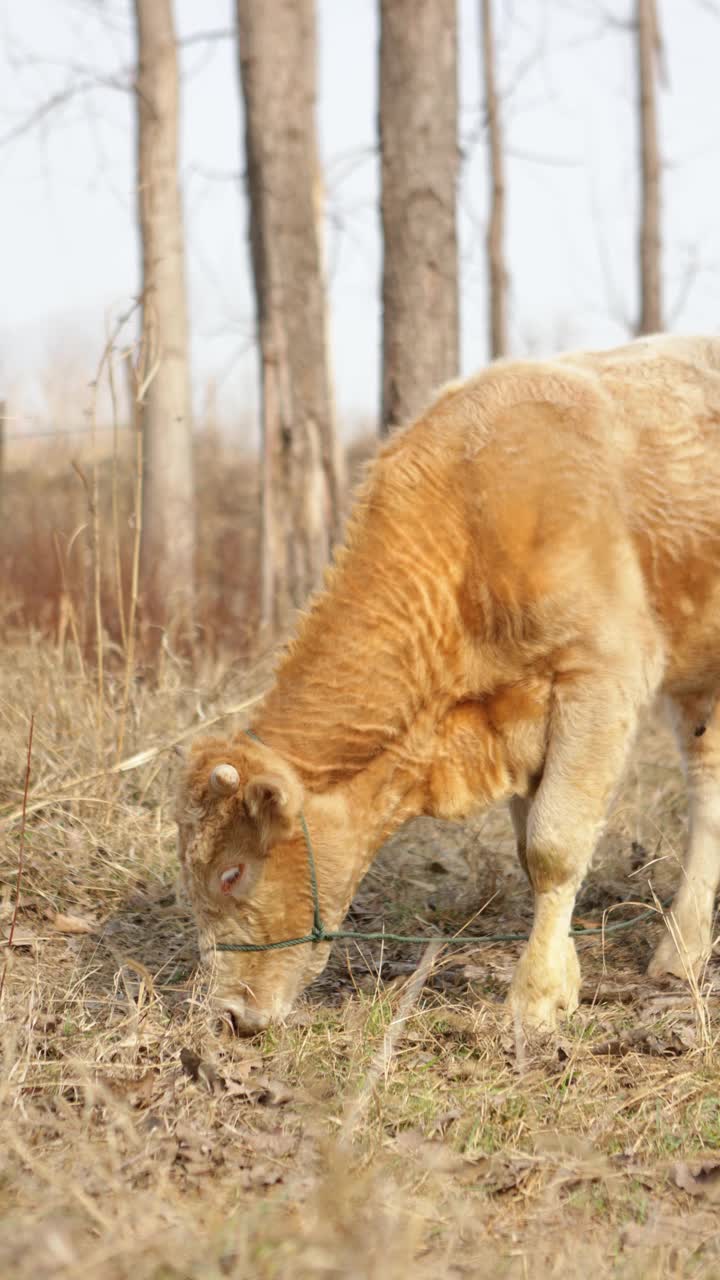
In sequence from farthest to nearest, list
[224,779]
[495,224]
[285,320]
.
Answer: [495,224] < [285,320] < [224,779]

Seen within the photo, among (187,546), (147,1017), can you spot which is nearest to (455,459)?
(147,1017)

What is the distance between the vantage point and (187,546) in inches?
455

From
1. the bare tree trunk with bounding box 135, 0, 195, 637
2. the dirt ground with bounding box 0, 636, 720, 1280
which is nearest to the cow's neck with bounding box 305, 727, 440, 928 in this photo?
the dirt ground with bounding box 0, 636, 720, 1280

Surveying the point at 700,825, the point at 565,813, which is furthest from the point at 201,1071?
the point at 700,825

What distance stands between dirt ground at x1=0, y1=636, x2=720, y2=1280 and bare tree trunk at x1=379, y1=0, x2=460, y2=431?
322 centimetres

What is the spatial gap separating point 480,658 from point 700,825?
57.5 inches

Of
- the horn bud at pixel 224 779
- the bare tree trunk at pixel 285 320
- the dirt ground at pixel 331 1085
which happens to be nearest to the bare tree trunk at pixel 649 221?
the bare tree trunk at pixel 285 320

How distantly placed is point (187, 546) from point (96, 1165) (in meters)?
8.72

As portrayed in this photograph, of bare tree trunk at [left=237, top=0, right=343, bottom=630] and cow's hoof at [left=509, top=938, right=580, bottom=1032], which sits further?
bare tree trunk at [left=237, top=0, right=343, bottom=630]

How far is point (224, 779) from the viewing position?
13.2 ft

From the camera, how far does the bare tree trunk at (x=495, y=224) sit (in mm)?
23203

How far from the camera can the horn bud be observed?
3.99 m

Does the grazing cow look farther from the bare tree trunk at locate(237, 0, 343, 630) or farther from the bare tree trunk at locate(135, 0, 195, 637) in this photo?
the bare tree trunk at locate(135, 0, 195, 637)

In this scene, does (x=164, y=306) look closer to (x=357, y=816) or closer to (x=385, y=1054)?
(x=357, y=816)
